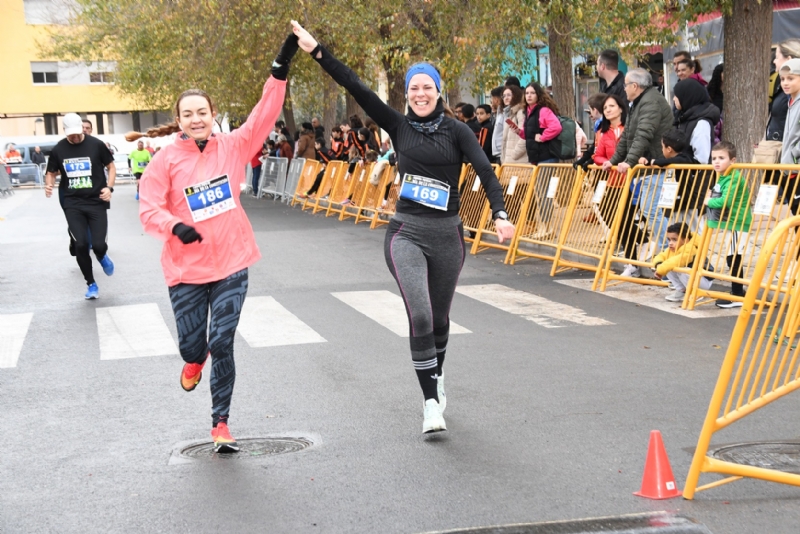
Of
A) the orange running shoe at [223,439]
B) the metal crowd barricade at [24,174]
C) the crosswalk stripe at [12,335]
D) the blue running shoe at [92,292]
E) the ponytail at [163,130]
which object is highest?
the ponytail at [163,130]

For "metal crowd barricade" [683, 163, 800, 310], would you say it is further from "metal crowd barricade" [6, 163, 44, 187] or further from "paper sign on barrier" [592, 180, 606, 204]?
"metal crowd barricade" [6, 163, 44, 187]

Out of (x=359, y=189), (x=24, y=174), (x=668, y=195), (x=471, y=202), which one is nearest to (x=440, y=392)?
(x=668, y=195)

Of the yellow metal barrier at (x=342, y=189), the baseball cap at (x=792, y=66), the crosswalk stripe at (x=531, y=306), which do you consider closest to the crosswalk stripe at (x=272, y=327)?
the crosswalk stripe at (x=531, y=306)

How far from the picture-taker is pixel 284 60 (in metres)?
5.98

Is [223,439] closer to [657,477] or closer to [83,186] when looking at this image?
[657,477]

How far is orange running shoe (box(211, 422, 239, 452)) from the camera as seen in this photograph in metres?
5.79

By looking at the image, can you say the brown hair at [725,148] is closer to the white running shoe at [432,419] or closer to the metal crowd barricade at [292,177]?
the white running shoe at [432,419]

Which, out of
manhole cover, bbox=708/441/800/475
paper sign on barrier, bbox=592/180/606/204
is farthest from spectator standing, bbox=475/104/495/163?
manhole cover, bbox=708/441/800/475

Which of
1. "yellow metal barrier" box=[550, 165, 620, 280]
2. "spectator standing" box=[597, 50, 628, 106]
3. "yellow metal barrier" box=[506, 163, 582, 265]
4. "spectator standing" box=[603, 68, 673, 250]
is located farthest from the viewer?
"spectator standing" box=[597, 50, 628, 106]

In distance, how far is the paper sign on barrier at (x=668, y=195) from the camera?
1086 cm

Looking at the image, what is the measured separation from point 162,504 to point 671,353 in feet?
14.7

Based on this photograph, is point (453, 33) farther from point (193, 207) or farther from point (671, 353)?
point (193, 207)

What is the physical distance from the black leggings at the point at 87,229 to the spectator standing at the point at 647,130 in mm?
5715

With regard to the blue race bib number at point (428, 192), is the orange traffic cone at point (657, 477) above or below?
below
